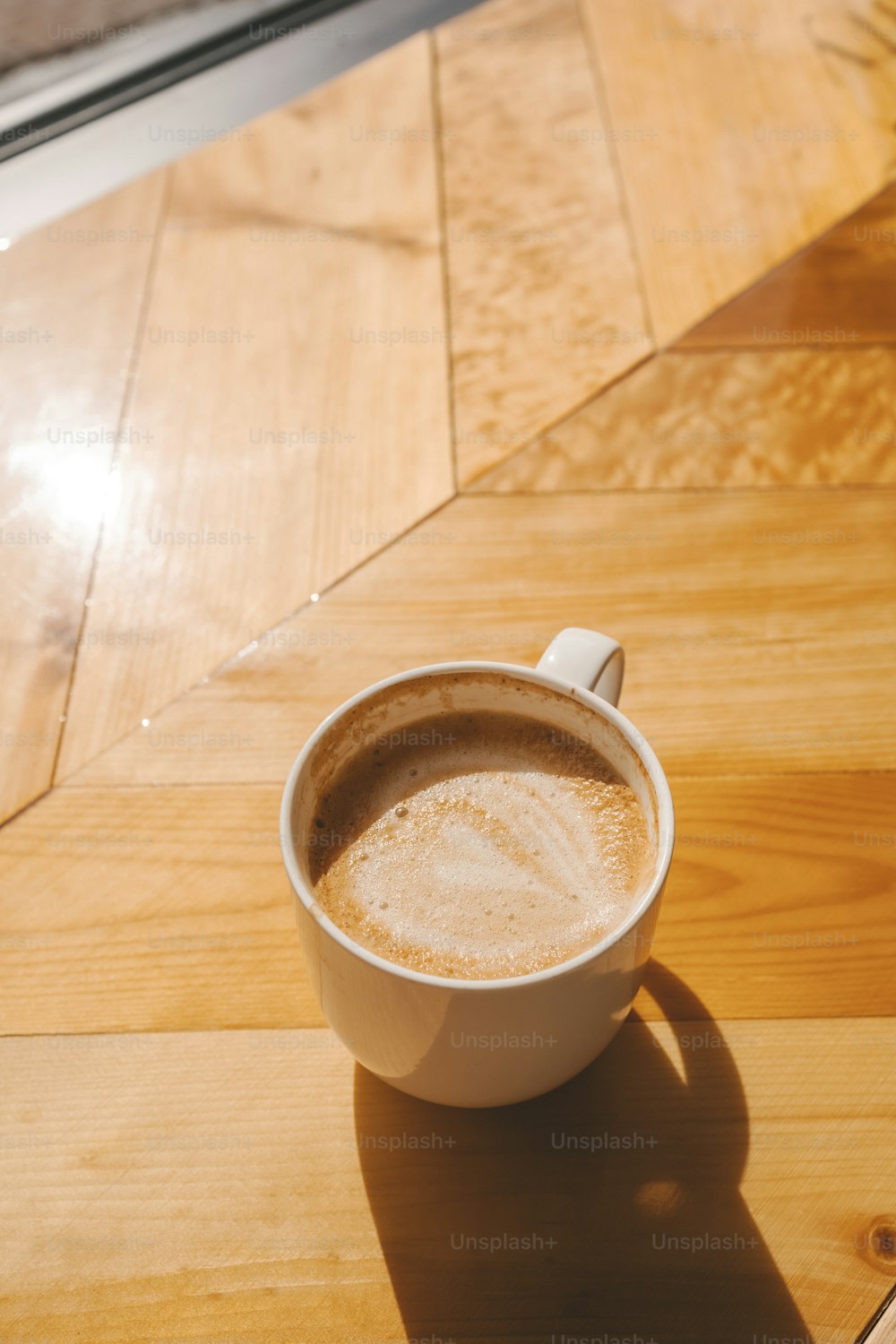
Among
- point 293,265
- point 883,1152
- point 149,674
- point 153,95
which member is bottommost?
point 883,1152

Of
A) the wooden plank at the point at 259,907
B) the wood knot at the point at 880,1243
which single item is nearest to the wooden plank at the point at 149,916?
the wooden plank at the point at 259,907

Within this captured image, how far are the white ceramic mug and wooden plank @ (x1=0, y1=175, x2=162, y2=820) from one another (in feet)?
0.73

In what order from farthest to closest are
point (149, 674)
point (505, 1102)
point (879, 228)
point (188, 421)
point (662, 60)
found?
point (662, 60)
point (879, 228)
point (188, 421)
point (149, 674)
point (505, 1102)

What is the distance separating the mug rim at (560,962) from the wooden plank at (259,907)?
112mm

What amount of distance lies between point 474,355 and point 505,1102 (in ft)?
1.88

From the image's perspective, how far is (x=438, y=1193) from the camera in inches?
18.1

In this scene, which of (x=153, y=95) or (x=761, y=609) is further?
(x=153, y=95)

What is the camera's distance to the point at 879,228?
91 cm

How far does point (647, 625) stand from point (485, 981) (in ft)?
1.07

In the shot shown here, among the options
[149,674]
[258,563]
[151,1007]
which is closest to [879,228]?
[258,563]

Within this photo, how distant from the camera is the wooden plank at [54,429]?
25.5 inches

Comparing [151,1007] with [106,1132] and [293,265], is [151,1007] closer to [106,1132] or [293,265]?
[106,1132]

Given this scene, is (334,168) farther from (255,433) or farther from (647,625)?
(647,625)

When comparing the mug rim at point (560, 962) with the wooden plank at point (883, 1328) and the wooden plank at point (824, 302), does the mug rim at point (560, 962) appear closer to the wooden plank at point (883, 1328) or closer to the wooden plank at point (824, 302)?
the wooden plank at point (883, 1328)
